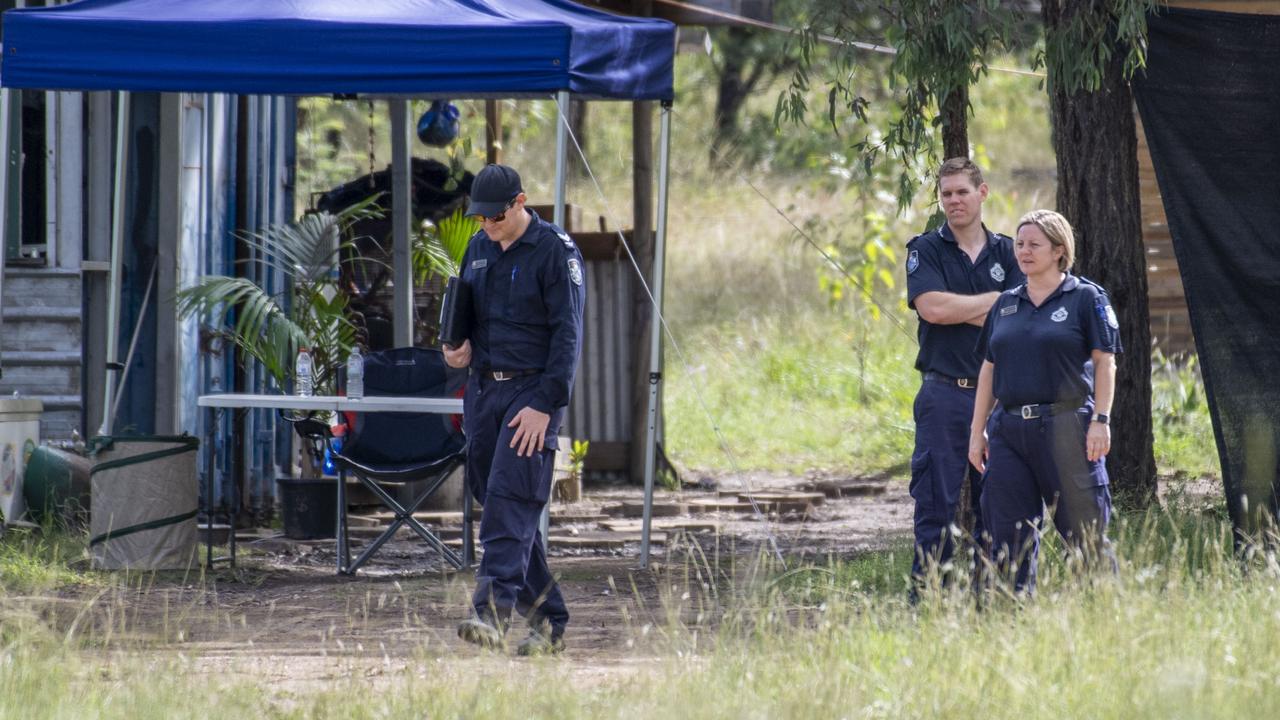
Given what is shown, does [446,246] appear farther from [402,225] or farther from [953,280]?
[953,280]

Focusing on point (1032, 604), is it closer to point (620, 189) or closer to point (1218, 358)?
point (1218, 358)

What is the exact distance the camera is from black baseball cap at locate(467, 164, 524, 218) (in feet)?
19.0

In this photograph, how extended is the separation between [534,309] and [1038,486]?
184 cm

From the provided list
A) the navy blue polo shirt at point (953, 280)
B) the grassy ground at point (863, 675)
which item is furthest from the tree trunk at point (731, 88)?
the grassy ground at point (863, 675)

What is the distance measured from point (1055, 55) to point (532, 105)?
962cm

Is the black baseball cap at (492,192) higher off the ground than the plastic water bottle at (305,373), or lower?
higher

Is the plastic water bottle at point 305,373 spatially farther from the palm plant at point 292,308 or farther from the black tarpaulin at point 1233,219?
the black tarpaulin at point 1233,219

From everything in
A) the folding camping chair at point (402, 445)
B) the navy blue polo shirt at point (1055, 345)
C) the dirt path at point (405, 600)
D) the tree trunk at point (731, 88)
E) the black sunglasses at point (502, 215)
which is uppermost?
the tree trunk at point (731, 88)

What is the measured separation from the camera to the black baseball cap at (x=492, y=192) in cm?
579

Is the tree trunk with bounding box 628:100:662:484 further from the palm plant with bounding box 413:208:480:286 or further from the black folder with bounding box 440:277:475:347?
the black folder with bounding box 440:277:475:347

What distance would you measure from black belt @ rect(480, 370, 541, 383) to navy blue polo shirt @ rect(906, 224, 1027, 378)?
1.43 metres

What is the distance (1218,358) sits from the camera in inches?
275

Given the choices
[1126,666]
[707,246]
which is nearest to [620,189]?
[707,246]

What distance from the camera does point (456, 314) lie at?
597cm
